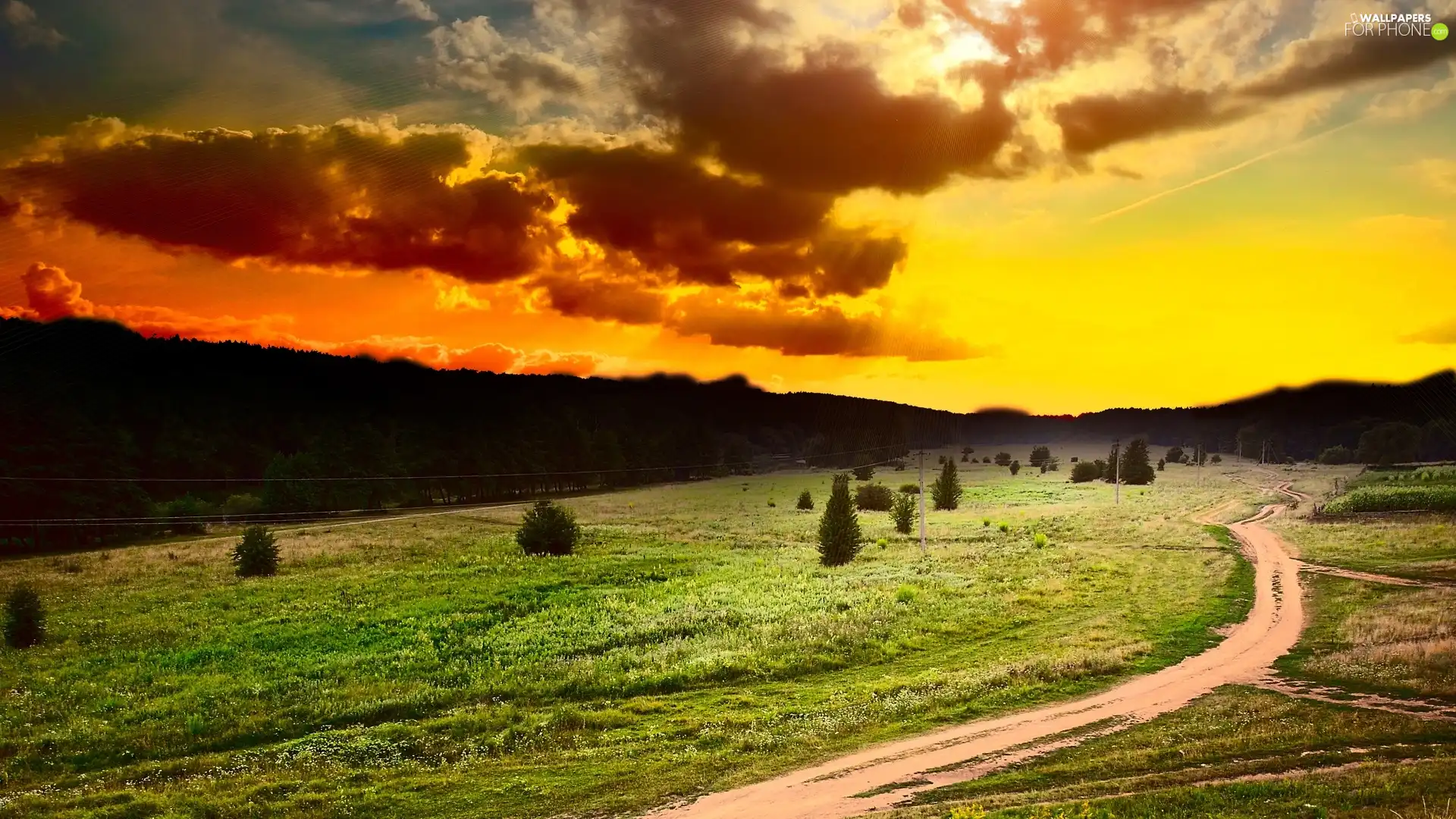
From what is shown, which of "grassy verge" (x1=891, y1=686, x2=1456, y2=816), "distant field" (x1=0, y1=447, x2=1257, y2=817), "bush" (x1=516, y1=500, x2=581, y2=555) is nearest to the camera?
"grassy verge" (x1=891, y1=686, x2=1456, y2=816)

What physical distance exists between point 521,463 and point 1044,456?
111368mm

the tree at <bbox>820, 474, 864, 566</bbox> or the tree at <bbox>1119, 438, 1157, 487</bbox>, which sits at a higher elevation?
the tree at <bbox>1119, 438, 1157, 487</bbox>

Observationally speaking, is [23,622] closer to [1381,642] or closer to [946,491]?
[1381,642]

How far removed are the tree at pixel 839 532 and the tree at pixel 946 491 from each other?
129 feet

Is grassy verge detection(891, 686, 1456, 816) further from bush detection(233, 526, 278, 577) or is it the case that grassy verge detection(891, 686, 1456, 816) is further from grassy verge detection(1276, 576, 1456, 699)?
bush detection(233, 526, 278, 577)

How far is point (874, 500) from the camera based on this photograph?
316 feet

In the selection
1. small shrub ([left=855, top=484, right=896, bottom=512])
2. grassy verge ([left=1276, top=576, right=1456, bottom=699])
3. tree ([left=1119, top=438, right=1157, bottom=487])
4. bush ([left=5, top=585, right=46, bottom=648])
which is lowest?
bush ([left=5, top=585, right=46, bottom=648])

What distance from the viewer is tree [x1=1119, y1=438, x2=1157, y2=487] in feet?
393

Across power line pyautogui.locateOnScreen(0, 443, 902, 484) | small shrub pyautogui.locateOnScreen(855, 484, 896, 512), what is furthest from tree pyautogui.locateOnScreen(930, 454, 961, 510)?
power line pyautogui.locateOnScreen(0, 443, 902, 484)

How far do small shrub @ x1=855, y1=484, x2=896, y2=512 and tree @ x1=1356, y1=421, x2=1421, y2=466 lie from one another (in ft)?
284

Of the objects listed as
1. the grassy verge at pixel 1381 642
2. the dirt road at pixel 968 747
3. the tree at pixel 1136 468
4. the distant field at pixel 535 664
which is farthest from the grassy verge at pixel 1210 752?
the tree at pixel 1136 468

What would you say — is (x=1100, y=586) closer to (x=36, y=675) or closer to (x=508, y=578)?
(x=508, y=578)

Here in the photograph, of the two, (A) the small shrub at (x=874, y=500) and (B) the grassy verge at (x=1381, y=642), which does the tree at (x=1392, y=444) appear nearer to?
(A) the small shrub at (x=874, y=500)

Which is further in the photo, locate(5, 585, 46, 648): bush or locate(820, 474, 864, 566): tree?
locate(820, 474, 864, 566): tree
